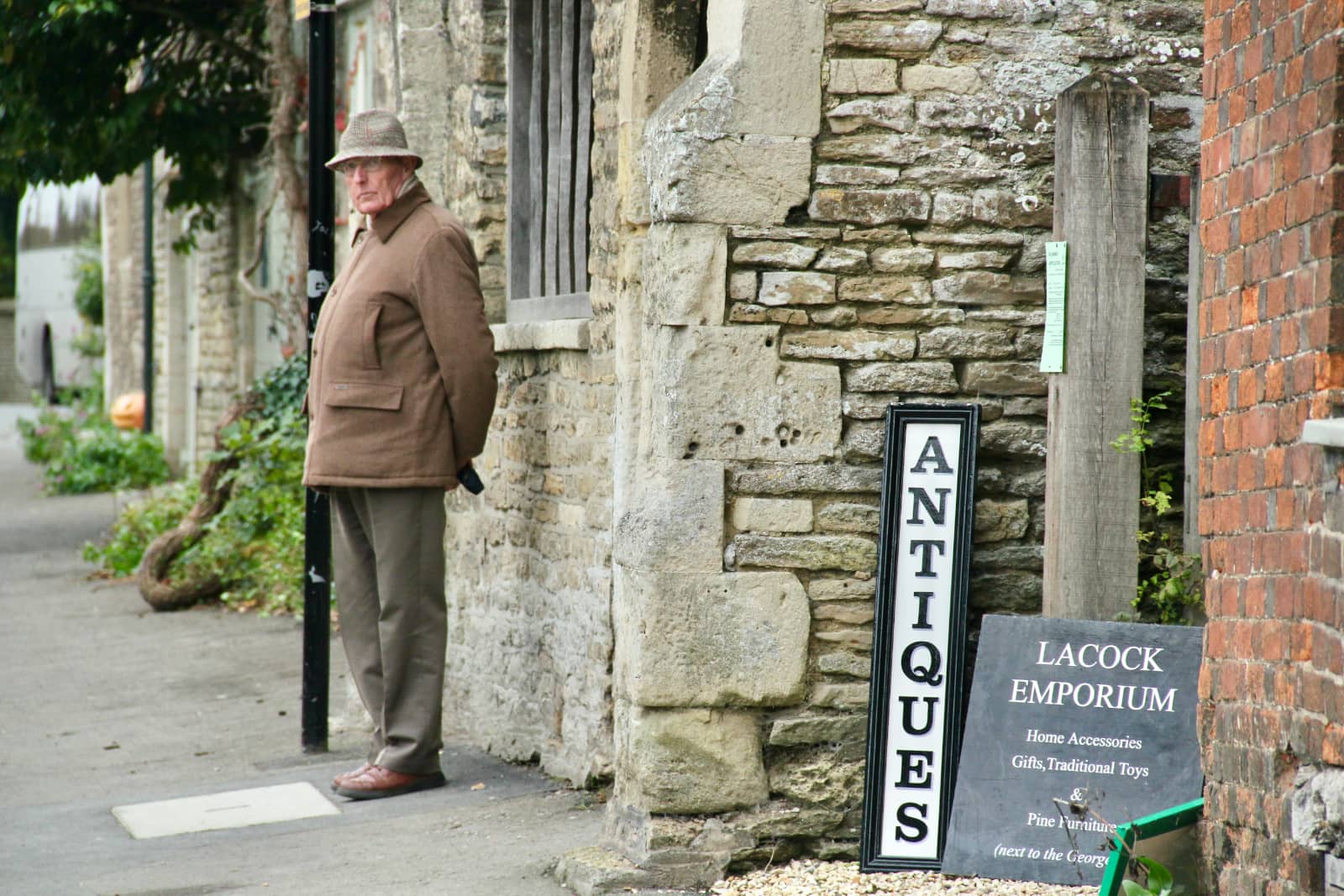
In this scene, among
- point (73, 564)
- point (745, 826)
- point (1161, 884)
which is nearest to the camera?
point (1161, 884)

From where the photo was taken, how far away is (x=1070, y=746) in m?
3.95

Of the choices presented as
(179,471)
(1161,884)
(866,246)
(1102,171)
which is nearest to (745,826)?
(1161,884)

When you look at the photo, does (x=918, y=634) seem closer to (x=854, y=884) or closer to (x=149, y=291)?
(x=854, y=884)

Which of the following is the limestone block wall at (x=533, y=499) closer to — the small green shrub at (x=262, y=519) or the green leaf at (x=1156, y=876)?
the green leaf at (x=1156, y=876)

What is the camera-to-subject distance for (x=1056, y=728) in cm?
397

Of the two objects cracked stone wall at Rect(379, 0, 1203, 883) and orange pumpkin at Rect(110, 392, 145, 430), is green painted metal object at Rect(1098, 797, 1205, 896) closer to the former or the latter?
cracked stone wall at Rect(379, 0, 1203, 883)

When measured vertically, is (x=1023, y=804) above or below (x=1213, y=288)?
below

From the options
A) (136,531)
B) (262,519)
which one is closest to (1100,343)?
(262,519)

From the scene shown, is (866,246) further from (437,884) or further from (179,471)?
(179,471)

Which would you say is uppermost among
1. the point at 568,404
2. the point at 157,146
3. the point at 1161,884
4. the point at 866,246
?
the point at 157,146

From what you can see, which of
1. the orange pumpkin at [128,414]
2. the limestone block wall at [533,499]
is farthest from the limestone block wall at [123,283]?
the limestone block wall at [533,499]

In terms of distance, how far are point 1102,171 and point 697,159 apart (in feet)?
3.36

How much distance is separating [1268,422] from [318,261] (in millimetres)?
3761

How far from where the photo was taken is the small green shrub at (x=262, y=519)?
9773 millimetres
